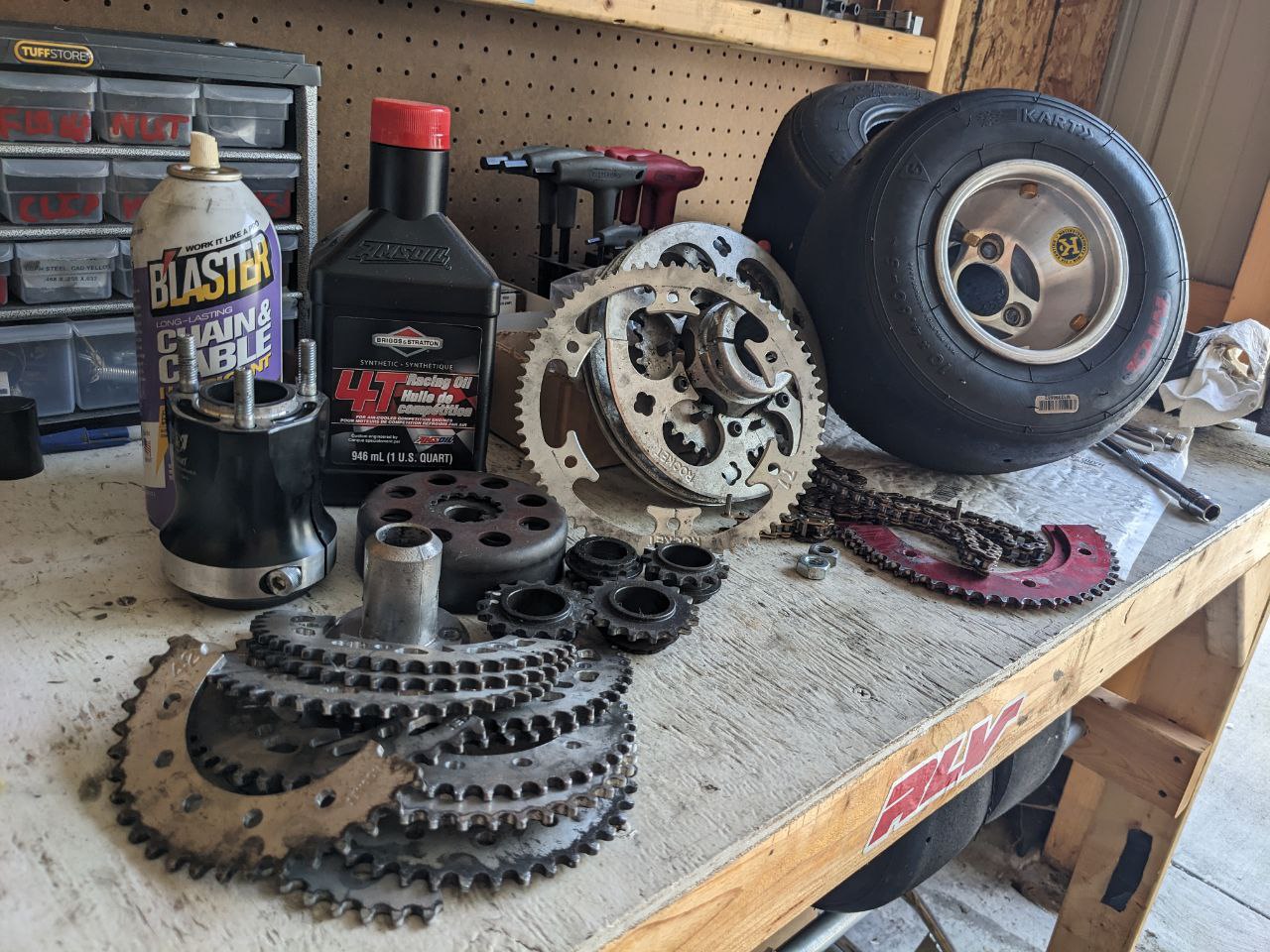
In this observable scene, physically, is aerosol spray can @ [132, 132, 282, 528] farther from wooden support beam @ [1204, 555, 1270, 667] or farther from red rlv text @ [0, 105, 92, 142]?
wooden support beam @ [1204, 555, 1270, 667]

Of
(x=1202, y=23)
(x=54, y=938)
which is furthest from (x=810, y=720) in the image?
(x=1202, y=23)

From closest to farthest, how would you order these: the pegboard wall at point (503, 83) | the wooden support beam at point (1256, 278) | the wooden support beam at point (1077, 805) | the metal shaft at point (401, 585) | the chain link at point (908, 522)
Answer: the metal shaft at point (401, 585), the chain link at point (908, 522), the pegboard wall at point (503, 83), the wooden support beam at point (1077, 805), the wooden support beam at point (1256, 278)

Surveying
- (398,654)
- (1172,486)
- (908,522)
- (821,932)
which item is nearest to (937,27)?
(1172,486)

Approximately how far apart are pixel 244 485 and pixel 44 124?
398 millimetres

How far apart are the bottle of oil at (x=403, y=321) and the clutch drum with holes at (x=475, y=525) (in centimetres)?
7

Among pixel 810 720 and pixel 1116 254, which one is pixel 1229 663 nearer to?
pixel 1116 254

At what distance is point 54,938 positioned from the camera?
1.36 feet

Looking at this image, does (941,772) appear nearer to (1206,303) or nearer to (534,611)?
(534,611)

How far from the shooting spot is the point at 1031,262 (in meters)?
1.09

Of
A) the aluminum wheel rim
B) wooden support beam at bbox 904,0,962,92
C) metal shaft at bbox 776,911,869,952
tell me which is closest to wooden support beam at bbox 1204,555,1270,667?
the aluminum wheel rim

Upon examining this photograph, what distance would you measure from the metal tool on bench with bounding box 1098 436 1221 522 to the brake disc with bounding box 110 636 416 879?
36.9 inches

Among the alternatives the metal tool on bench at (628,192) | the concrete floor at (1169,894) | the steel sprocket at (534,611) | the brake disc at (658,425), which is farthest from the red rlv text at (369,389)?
the concrete floor at (1169,894)

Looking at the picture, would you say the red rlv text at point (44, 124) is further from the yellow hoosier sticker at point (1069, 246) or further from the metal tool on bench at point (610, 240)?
the yellow hoosier sticker at point (1069, 246)

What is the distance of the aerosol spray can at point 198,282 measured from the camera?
0.69 m
